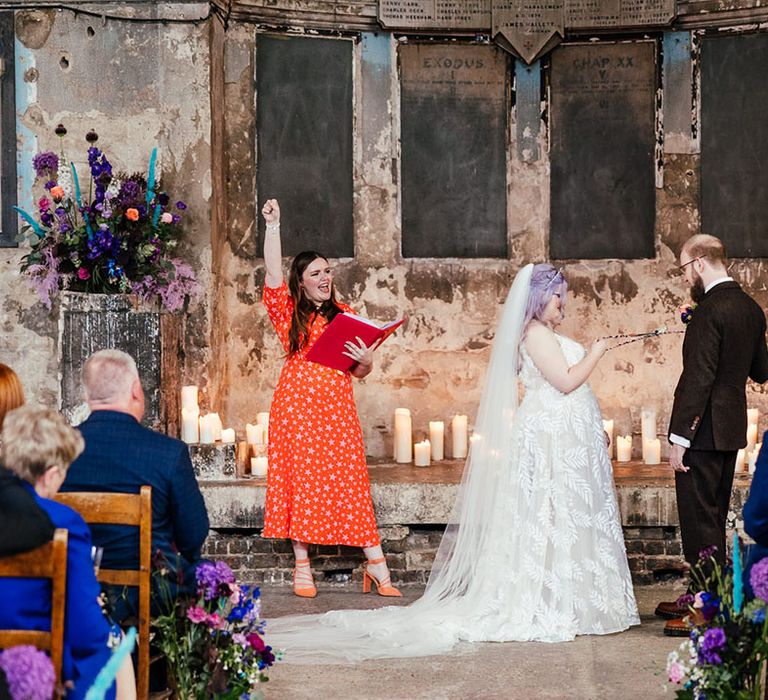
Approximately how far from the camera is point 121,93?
716cm

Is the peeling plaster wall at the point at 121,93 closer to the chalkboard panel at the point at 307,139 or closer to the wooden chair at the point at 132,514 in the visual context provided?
the chalkboard panel at the point at 307,139

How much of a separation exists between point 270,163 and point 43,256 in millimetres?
1943

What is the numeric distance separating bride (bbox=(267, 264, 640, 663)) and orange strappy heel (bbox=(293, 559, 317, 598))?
0.62 meters

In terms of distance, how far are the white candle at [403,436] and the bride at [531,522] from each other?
5.84ft

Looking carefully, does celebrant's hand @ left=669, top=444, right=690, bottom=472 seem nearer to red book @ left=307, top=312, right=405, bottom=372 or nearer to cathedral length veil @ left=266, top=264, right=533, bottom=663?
cathedral length veil @ left=266, top=264, right=533, bottom=663

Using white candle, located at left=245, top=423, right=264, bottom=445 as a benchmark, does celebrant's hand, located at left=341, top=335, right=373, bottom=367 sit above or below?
above

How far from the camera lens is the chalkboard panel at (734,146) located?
7910mm

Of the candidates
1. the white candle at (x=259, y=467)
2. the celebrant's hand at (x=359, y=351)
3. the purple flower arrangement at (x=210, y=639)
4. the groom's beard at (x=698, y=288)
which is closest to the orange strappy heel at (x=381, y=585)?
the white candle at (x=259, y=467)

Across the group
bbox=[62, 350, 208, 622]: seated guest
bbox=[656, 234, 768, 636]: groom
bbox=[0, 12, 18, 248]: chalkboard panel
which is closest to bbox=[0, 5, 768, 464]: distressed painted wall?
bbox=[0, 12, 18, 248]: chalkboard panel

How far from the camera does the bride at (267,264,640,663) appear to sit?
5.32m

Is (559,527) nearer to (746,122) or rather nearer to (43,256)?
(43,256)

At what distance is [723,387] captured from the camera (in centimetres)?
529

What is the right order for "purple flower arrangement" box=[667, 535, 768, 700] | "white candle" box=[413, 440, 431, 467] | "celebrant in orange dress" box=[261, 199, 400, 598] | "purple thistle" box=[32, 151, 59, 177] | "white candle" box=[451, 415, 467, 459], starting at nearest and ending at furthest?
"purple flower arrangement" box=[667, 535, 768, 700] → "celebrant in orange dress" box=[261, 199, 400, 598] → "purple thistle" box=[32, 151, 59, 177] → "white candle" box=[413, 440, 431, 467] → "white candle" box=[451, 415, 467, 459]

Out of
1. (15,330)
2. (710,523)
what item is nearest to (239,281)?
(15,330)
